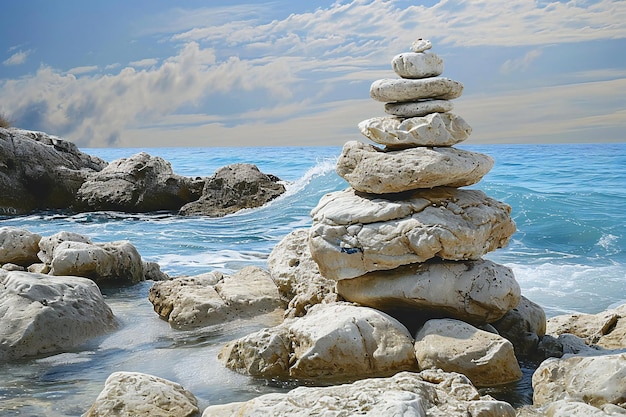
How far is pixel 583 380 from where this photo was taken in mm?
4660

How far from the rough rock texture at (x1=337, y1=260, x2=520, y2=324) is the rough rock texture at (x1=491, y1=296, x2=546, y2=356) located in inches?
8.9

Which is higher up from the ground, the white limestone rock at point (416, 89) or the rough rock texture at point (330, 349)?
the white limestone rock at point (416, 89)

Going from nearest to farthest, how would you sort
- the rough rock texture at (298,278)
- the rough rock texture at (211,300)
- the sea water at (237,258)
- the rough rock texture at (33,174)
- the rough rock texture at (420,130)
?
1. the sea water at (237,258)
2. the rough rock texture at (420,130)
3. the rough rock texture at (298,278)
4. the rough rock texture at (211,300)
5. the rough rock texture at (33,174)

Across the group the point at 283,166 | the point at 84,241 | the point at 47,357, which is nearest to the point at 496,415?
the point at 47,357

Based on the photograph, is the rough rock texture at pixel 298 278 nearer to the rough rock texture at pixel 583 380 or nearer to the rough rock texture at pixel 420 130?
the rough rock texture at pixel 420 130

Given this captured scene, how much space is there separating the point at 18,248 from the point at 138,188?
31.3 feet

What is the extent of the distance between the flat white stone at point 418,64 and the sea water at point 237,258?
9.44 feet

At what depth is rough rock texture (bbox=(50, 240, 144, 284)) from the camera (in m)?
8.38

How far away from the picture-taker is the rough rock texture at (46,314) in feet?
20.2

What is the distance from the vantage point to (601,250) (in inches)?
516

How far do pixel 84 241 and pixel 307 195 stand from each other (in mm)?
11378

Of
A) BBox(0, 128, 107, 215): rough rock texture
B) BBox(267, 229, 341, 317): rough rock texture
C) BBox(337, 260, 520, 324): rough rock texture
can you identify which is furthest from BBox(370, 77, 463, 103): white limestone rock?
BBox(0, 128, 107, 215): rough rock texture

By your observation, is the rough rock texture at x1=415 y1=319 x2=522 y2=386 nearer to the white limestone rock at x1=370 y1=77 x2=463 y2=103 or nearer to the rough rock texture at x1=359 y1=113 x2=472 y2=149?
the rough rock texture at x1=359 y1=113 x2=472 y2=149

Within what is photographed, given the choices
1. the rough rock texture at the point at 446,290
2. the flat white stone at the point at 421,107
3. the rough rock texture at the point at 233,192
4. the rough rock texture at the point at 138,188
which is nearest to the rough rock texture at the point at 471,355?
the rough rock texture at the point at 446,290
